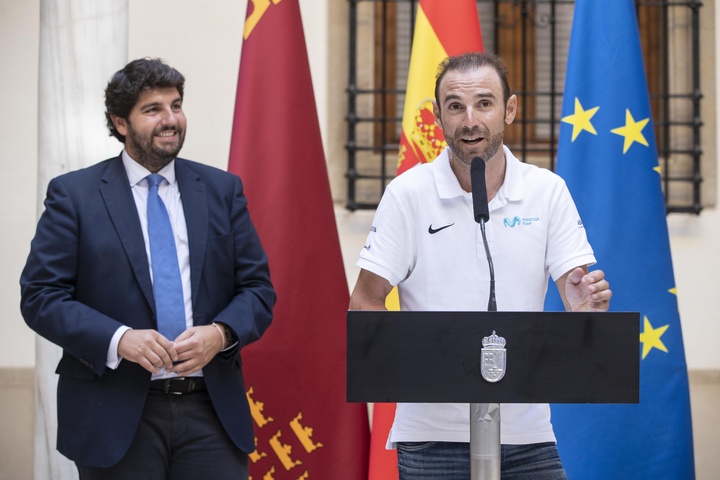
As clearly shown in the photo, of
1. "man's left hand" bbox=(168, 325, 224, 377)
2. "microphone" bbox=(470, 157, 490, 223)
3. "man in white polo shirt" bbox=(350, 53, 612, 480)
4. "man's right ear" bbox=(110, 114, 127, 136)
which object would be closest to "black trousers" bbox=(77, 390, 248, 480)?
"man's left hand" bbox=(168, 325, 224, 377)

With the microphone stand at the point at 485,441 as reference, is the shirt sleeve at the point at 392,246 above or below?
above

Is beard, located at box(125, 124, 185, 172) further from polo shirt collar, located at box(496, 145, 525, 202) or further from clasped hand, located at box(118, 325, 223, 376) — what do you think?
polo shirt collar, located at box(496, 145, 525, 202)

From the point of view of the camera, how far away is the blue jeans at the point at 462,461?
2156 mm

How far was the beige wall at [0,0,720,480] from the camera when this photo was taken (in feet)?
16.9

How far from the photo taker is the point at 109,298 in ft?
8.50

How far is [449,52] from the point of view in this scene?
12.6ft

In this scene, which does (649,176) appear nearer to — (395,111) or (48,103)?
(395,111)

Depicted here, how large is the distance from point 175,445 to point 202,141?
283cm

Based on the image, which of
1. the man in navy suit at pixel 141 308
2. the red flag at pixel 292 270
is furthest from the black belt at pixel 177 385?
the red flag at pixel 292 270

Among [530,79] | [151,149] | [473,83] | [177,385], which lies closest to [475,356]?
[473,83]

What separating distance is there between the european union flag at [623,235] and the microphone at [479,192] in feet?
6.13

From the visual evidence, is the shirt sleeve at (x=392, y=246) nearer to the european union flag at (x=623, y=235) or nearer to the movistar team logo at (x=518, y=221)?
the movistar team logo at (x=518, y=221)

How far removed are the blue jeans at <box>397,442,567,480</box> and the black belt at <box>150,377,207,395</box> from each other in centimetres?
68

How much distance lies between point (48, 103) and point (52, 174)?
0.86 feet
